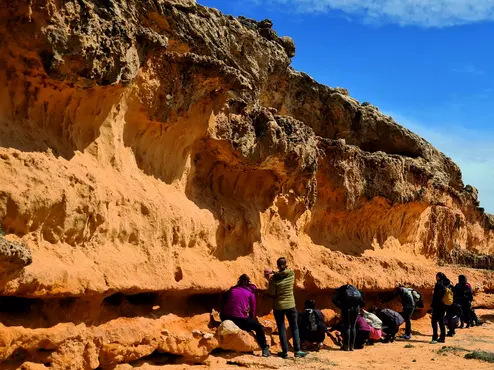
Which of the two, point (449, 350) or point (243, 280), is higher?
point (243, 280)

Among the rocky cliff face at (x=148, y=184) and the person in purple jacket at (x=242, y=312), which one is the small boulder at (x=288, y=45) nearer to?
the rocky cliff face at (x=148, y=184)

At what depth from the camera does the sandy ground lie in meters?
6.98

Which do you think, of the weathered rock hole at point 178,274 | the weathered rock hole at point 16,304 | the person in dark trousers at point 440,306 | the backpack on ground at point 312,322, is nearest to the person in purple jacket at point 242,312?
the weathered rock hole at point 178,274

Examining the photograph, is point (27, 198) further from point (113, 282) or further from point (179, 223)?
point (179, 223)

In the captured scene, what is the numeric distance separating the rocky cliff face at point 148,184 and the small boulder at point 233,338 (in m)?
0.29

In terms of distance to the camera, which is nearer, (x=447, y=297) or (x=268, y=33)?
(x=447, y=297)

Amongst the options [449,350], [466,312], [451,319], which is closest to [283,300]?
[449,350]

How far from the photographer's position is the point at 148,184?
7.25m

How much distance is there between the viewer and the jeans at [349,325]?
8.91 meters

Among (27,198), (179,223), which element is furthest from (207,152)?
(27,198)

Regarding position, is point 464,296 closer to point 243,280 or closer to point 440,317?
point 440,317

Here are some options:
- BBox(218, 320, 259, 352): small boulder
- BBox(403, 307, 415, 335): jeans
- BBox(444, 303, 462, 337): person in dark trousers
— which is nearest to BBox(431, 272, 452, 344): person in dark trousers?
BBox(403, 307, 415, 335): jeans

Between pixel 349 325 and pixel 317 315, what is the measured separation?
0.67 m

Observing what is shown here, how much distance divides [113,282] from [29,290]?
43.9 inches
